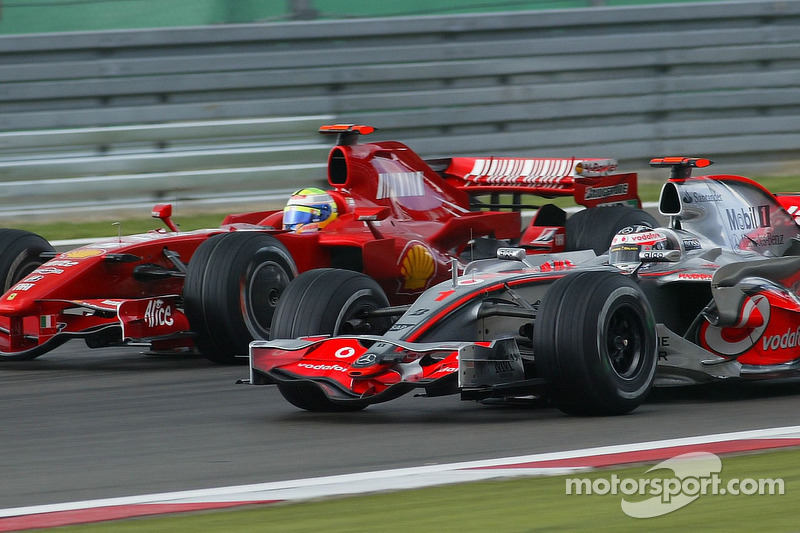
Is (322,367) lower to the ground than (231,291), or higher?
lower

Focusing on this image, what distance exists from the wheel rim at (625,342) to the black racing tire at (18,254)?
505 cm

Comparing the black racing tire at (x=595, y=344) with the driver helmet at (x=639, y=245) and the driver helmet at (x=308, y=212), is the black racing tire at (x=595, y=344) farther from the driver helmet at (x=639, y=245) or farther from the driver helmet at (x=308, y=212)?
the driver helmet at (x=308, y=212)

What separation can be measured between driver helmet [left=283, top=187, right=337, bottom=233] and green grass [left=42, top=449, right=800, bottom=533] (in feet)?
17.2

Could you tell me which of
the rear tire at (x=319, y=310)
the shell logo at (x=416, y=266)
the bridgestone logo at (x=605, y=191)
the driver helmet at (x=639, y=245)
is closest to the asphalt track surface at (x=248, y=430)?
the rear tire at (x=319, y=310)

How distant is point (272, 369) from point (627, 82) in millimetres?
9481

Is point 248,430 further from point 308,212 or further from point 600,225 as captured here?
point 600,225

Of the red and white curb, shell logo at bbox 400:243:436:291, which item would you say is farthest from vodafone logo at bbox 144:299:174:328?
the red and white curb

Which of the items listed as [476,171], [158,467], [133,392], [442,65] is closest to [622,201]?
[476,171]

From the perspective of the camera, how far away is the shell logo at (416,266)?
10438 mm

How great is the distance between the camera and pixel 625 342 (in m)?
7.12

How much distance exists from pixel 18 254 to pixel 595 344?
5.19 meters

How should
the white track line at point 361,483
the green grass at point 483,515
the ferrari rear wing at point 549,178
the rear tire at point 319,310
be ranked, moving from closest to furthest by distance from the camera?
the green grass at point 483,515, the white track line at point 361,483, the rear tire at point 319,310, the ferrari rear wing at point 549,178

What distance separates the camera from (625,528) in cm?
464

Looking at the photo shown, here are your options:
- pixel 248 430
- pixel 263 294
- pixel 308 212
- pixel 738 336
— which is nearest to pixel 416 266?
pixel 308 212
